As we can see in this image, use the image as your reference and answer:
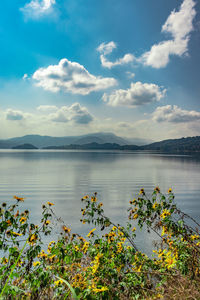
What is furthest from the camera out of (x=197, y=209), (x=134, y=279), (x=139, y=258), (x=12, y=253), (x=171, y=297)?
(x=197, y=209)

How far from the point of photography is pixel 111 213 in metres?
12.4

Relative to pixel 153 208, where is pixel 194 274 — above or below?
below

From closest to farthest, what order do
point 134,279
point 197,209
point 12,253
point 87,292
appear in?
1. point 87,292
2. point 12,253
3. point 134,279
4. point 197,209

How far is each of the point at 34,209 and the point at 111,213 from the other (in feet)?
15.5

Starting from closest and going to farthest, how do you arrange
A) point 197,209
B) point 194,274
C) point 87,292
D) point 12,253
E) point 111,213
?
1. point 87,292
2. point 12,253
3. point 194,274
4. point 111,213
5. point 197,209

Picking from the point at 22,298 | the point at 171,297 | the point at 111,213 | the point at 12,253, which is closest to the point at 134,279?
the point at 171,297

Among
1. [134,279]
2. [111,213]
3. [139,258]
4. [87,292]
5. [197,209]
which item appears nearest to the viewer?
[87,292]

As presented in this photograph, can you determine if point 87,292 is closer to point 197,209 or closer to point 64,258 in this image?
point 64,258

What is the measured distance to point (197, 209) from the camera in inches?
536

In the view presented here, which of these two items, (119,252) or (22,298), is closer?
(22,298)

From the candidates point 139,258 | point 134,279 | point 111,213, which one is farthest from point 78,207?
point 134,279

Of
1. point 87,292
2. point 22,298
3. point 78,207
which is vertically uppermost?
point 87,292

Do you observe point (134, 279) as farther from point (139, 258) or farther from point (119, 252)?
point (139, 258)

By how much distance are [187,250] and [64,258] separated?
242 centimetres
